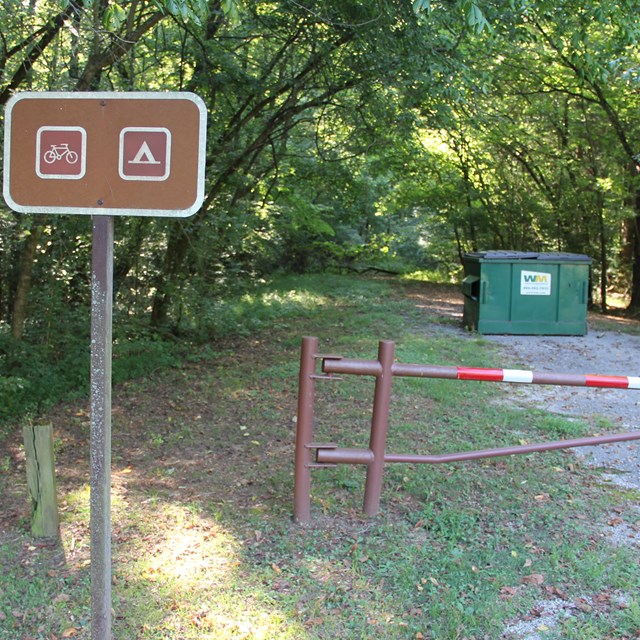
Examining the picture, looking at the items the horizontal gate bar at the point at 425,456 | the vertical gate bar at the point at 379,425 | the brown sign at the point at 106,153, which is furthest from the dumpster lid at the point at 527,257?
the brown sign at the point at 106,153

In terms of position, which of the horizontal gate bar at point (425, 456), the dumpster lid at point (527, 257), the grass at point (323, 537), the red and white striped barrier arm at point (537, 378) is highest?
the dumpster lid at point (527, 257)

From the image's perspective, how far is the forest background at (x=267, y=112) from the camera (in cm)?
727

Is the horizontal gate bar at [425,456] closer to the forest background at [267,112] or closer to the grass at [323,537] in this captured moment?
the grass at [323,537]

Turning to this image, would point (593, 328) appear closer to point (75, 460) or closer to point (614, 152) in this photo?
point (614, 152)

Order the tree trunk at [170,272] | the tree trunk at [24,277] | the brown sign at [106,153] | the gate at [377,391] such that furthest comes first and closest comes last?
the tree trunk at [170,272] → the tree trunk at [24,277] → the gate at [377,391] → the brown sign at [106,153]

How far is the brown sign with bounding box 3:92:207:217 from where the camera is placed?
101 inches

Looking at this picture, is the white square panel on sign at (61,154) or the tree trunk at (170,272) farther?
the tree trunk at (170,272)

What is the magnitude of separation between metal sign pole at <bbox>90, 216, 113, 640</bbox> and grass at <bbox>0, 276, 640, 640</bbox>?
2.47 ft

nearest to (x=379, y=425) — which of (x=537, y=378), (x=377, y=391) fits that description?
(x=377, y=391)

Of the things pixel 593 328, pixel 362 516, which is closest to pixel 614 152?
pixel 593 328

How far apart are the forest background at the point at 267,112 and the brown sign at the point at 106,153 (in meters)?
1.62

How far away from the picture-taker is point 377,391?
4434mm

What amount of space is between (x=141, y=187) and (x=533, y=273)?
36.1 feet

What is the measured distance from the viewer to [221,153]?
10.4 m
